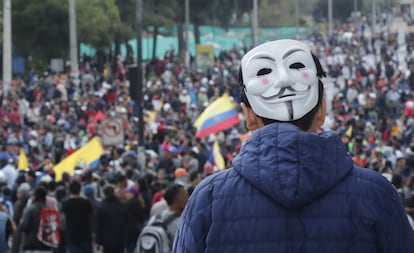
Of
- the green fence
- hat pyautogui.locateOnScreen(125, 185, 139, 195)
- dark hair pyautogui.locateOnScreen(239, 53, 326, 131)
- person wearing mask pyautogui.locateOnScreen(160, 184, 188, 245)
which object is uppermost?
the green fence

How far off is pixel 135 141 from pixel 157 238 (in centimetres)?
1920

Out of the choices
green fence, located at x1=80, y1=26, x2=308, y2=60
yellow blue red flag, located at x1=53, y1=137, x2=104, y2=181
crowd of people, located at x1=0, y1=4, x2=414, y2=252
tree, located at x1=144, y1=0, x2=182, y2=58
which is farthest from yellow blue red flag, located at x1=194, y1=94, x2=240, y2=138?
green fence, located at x1=80, y1=26, x2=308, y2=60

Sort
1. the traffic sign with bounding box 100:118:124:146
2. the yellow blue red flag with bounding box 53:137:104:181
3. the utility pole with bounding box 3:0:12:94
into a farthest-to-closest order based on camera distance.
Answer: the utility pole with bounding box 3:0:12:94 → the traffic sign with bounding box 100:118:124:146 → the yellow blue red flag with bounding box 53:137:104:181

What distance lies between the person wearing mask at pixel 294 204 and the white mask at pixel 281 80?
3.8 inches

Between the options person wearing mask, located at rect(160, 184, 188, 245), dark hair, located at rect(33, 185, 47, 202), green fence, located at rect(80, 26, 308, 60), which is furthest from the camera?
green fence, located at rect(80, 26, 308, 60)

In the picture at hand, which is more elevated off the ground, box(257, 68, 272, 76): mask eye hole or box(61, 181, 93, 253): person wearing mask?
box(257, 68, 272, 76): mask eye hole

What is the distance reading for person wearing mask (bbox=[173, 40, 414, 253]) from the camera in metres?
3.43

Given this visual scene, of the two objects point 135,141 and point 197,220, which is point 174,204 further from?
point 135,141

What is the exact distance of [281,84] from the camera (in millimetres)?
3652

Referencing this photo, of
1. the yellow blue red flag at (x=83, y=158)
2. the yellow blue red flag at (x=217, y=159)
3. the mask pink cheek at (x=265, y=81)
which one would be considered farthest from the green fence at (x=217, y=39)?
the mask pink cheek at (x=265, y=81)

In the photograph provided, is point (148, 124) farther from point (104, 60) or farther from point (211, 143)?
point (104, 60)

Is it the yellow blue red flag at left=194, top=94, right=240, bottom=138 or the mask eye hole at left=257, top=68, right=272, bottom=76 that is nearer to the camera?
the mask eye hole at left=257, top=68, right=272, bottom=76

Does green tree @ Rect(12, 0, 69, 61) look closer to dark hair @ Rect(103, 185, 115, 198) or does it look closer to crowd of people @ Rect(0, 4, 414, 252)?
crowd of people @ Rect(0, 4, 414, 252)

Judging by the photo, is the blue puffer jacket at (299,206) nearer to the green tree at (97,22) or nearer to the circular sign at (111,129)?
the circular sign at (111,129)
